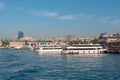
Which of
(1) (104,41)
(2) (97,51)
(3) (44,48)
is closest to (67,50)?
(2) (97,51)

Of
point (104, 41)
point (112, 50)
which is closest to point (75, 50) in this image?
point (112, 50)

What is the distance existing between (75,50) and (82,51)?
2237mm

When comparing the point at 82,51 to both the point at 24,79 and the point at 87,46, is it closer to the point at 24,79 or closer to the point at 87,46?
the point at 87,46

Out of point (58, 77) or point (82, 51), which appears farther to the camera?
point (82, 51)

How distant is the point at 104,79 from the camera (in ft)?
107

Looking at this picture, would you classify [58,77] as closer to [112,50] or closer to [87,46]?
[87,46]

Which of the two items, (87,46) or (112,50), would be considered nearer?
(87,46)

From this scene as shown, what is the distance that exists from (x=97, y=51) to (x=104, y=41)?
2047 inches

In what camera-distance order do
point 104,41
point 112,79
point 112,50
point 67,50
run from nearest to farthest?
point 112,79, point 67,50, point 112,50, point 104,41

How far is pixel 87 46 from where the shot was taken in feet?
343

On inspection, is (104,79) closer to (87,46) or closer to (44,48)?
(87,46)

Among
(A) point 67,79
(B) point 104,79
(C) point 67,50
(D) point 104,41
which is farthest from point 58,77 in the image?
(D) point 104,41

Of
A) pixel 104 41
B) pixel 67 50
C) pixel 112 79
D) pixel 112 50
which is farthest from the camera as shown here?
pixel 104 41

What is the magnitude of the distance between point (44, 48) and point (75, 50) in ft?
70.5
